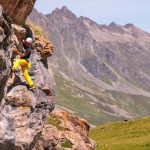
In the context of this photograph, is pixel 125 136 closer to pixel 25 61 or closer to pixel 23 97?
pixel 23 97

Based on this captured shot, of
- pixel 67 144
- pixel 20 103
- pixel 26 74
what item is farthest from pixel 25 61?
pixel 67 144

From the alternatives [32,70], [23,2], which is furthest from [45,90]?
[23,2]

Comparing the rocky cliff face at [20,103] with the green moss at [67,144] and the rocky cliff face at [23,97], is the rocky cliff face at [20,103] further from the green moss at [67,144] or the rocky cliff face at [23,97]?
the green moss at [67,144]

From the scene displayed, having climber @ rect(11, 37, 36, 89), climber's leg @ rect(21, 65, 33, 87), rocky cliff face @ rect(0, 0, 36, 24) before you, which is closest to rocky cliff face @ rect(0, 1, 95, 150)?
rocky cliff face @ rect(0, 0, 36, 24)

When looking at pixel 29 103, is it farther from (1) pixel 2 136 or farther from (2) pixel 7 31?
(2) pixel 7 31

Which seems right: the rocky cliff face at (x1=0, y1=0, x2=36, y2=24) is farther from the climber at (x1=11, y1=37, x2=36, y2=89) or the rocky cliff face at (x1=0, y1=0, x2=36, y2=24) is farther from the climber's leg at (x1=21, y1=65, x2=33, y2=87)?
the climber's leg at (x1=21, y1=65, x2=33, y2=87)

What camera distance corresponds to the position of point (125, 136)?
57312 millimetres

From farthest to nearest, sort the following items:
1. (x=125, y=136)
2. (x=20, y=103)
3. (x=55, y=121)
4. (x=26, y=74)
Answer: (x=125, y=136) → (x=55, y=121) → (x=20, y=103) → (x=26, y=74)

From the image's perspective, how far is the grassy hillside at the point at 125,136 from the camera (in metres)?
46.4

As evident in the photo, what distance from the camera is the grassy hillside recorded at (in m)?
46.4

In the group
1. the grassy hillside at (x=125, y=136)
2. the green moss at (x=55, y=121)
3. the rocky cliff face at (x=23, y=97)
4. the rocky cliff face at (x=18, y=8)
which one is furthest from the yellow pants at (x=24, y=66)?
the grassy hillside at (x=125, y=136)

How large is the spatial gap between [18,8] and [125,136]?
111 ft

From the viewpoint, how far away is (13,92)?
27172 mm

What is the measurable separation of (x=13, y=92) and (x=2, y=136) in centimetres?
333
